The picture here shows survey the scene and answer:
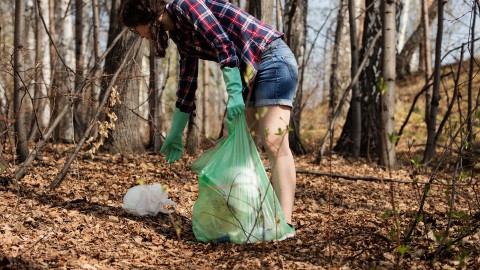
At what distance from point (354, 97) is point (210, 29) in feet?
12.2

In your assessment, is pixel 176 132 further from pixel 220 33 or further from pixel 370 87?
pixel 370 87

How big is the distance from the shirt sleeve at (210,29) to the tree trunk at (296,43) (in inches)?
134

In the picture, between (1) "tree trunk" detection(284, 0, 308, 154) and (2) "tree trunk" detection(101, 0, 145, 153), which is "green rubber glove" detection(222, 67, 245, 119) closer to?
(2) "tree trunk" detection(101, 0, 145, 153)

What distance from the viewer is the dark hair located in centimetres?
287

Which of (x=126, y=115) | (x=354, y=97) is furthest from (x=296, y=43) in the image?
(x=126, y=115)

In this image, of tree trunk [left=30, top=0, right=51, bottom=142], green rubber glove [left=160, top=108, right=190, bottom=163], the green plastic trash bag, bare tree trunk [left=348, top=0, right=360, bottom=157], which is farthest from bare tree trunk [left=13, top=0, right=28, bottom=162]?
bare tree trunk [left=348, top=0, right=360, bottom=157]

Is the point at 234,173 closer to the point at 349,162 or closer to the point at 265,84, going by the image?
the point at 265,84

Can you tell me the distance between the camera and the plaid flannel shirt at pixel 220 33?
9.25 ft

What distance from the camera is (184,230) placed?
336cm

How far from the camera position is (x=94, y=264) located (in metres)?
2.60

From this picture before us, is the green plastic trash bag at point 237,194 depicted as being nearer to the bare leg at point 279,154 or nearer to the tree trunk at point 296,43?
the bare leg at point 279,154

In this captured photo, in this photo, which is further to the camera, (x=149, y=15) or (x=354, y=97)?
(x=354, y=97)

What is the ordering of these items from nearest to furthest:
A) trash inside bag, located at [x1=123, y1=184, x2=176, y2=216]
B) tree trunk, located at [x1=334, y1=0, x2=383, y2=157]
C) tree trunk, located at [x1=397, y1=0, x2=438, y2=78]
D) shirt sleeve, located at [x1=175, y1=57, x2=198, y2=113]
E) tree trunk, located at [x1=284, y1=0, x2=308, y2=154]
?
shirt sleeve, located at [x1=175, y1=57, x2=198, y2=113]
trash inside bag, located at [x1=123, y1=184, x2=176, y2=216]
tree trunk, located at [x1=284, y1=0, x2=308, y2=154]
tree trunk, located at [x1=334, y1=0, x2=383, y2=157]
tree trunk, located at [x1=397, y1=0, x2=438, y2=78]

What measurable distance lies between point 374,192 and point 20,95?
120 inches
